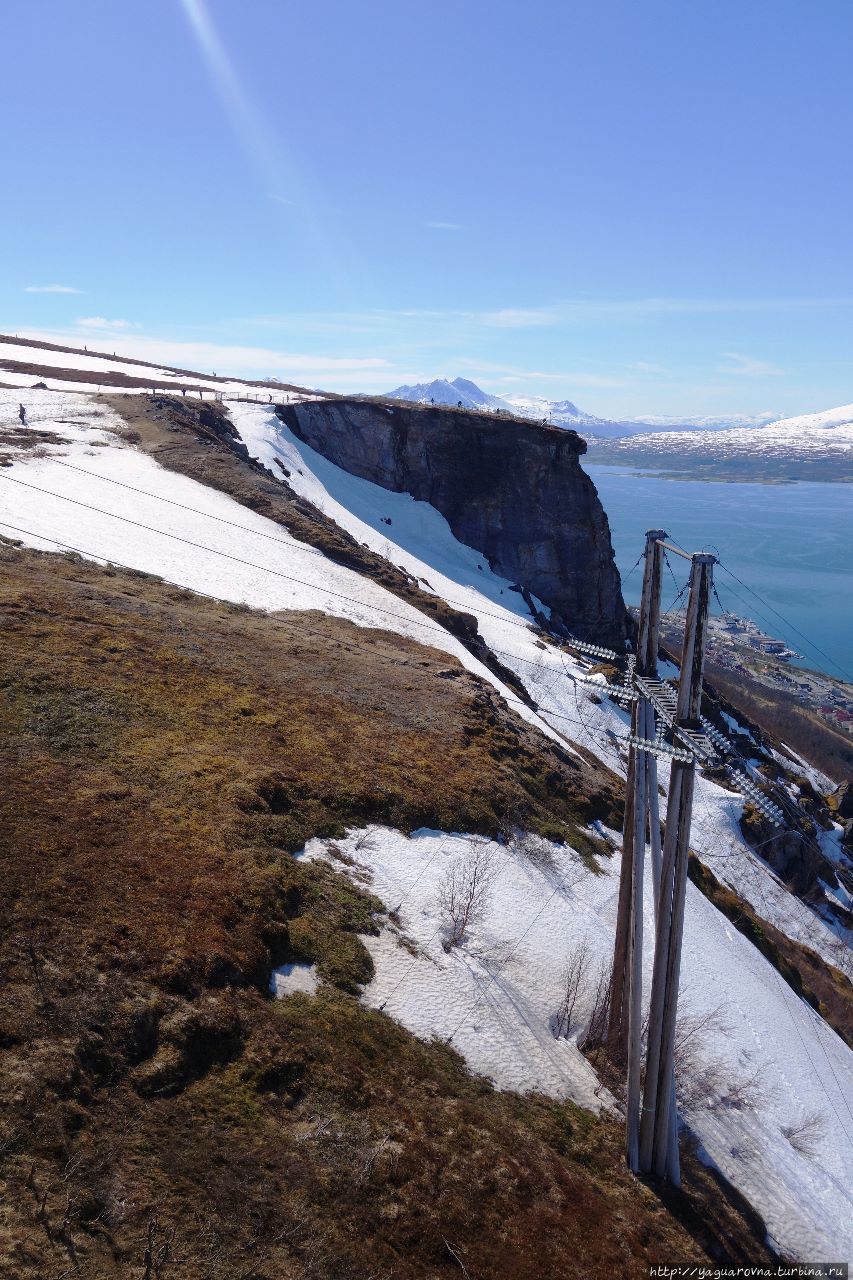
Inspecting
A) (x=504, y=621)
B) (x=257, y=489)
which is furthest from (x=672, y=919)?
(x=504, y=621)

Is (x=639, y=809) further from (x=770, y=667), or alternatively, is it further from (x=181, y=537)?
(x=770, y=667)

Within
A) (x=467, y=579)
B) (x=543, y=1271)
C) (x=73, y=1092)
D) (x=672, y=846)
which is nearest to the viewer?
(x=73, y=1092)

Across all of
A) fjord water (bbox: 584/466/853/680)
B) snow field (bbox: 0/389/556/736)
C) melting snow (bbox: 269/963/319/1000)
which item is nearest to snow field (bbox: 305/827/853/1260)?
melting snow (bbox: 269/963/319/1000)

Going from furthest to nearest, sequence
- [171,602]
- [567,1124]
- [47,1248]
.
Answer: [171,602] → [567,1124] → [47,1248]

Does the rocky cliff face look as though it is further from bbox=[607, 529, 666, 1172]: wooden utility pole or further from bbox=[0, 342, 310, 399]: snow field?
bbox=[607, 529, 666, 1172]: wooden utility pole

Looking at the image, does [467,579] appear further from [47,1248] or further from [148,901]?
[47,1248]

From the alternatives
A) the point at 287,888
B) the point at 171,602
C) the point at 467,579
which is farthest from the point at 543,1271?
the point at 467,579

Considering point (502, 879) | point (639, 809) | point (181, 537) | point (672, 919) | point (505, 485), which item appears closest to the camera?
point (672, 919)
